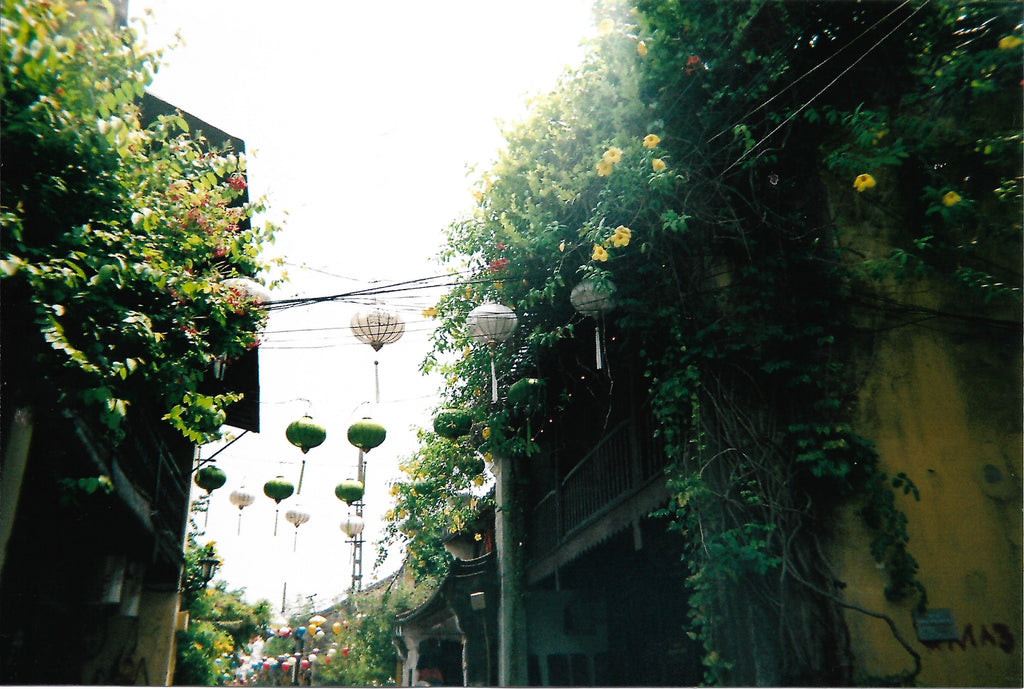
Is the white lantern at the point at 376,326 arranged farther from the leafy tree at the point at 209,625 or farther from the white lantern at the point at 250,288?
the leafy tree at the point at 209,625

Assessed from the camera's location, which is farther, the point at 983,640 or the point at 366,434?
the point at 366,434

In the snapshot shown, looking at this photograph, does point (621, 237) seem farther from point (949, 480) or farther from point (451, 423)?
point (451, 423)

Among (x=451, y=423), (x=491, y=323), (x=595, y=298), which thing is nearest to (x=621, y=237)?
(x=595, y=298)

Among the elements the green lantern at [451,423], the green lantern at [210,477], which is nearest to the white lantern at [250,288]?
the green lantern at [451,423]

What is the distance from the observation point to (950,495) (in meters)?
6.02

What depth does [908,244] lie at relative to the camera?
6766 millimetres

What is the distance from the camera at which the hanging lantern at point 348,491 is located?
31.4 feet

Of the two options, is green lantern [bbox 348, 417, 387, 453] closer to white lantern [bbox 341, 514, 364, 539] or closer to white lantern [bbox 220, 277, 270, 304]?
white lantern [bbox 220, 277, 270, 304]

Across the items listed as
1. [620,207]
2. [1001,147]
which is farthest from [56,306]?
[1001,147]

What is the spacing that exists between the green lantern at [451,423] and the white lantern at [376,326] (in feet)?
7.21

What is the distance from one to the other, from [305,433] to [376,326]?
172 centimetres

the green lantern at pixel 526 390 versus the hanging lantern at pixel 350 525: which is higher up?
the green lantern at pixel 526 390

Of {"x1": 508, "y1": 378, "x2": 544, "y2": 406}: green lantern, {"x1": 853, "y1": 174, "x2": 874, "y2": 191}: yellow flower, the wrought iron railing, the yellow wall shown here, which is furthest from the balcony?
{"x1": 853, "y1": 174, "x2": 874, "y2": 191}: yellow flower

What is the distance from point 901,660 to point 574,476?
494 centimetres
